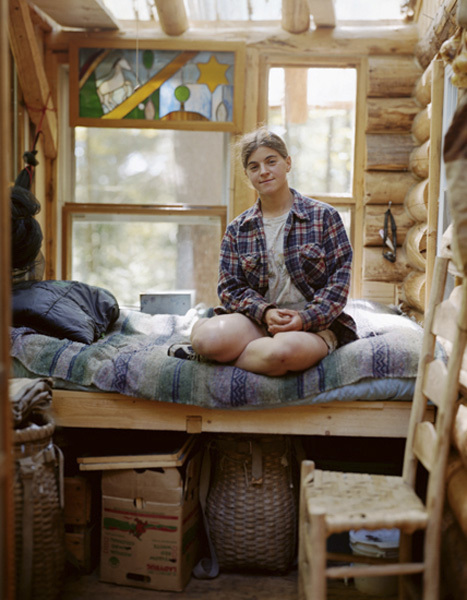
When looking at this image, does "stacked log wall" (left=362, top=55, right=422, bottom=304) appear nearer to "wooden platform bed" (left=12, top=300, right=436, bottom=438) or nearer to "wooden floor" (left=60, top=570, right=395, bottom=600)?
"wooden platform bed" (left=12, top=300, right=436, bottom=438)

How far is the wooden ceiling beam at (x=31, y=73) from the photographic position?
147 inches

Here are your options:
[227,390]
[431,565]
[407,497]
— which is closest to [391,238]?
[227,390]

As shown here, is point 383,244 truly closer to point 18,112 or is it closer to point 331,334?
point 331,334

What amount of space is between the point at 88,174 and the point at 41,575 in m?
3.04

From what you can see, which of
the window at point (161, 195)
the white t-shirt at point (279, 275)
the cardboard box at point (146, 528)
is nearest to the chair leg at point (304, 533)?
the cardboard box at point (146, 528)

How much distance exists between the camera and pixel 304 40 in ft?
13.8

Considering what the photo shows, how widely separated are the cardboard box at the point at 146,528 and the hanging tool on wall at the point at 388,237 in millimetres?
2354

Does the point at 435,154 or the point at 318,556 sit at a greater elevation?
the point at 435,154

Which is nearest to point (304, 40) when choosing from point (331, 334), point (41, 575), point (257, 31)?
point (257, 31)

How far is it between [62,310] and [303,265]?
3.99ft

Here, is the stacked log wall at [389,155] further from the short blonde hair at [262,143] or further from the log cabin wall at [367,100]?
the short blonde hair at [262,143]

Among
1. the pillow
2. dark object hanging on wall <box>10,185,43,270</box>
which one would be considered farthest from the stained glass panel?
the pillow

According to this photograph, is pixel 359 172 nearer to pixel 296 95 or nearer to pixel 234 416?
pixel 296 95

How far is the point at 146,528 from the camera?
2.42 meters
